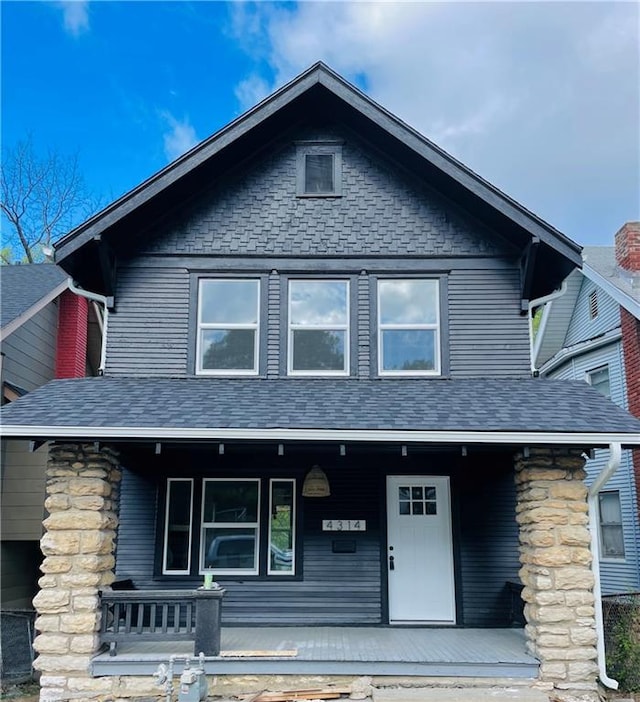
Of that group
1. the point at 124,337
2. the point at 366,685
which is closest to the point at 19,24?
the point at 124,337

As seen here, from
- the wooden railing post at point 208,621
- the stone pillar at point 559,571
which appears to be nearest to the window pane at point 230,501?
the wooden railing post at point 208,621

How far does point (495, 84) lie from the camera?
23484mm

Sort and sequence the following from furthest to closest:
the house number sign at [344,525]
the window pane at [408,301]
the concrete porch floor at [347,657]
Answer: the window pane at [408,301] < the house number sign at [344,525] < the concrete porch floor at [347,657]

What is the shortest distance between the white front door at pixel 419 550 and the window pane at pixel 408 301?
2.09 meters

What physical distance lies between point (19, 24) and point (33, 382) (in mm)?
8719

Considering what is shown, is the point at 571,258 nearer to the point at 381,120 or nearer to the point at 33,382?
the point at 381,120

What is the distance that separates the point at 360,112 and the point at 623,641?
6.89 meters

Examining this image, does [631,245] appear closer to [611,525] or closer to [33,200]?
[611,525]

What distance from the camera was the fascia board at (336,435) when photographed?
630 cm

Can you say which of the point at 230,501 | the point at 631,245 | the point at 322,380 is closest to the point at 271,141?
the point at 322,380

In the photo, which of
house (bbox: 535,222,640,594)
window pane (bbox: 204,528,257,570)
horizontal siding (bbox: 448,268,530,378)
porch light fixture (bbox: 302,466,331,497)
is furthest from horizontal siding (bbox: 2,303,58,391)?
house (bbox: 535,222,640,594)

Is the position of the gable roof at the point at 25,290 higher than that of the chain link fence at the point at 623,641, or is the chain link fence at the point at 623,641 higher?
the gable roof at the point at 25,290

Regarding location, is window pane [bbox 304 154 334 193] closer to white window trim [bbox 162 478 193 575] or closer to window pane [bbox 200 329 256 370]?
window pane [bbox 200 329 256 370]

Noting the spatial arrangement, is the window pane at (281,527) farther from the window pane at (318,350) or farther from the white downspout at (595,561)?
the white downspout at (595,561)
